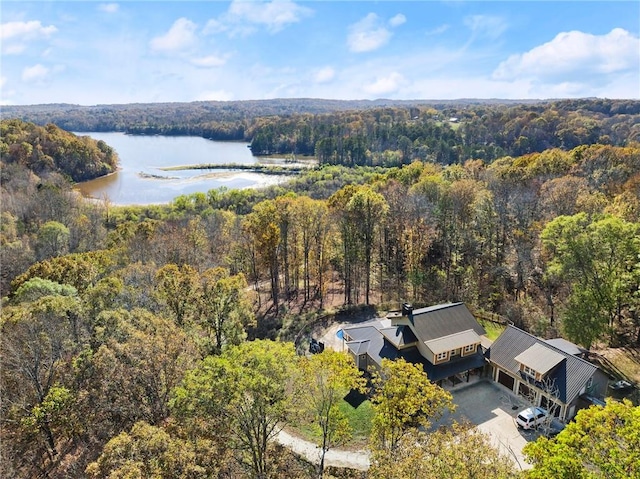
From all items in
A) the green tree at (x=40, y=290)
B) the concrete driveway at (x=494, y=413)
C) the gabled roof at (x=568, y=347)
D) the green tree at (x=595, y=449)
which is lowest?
the concrete driveway at (x=494, y=413)

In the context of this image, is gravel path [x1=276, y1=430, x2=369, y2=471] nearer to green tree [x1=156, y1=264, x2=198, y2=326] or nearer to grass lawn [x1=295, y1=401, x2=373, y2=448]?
grass lawn [x1=295, y1=401, x2=373, y2=448]

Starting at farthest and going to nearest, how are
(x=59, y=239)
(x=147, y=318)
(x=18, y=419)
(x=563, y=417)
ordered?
(x=59, y=239) < (x=563, y=417) < (x=147, y=318) < (x=18, y=419)

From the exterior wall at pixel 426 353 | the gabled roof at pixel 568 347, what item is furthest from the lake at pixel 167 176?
the gabled roof at pixel 568 347

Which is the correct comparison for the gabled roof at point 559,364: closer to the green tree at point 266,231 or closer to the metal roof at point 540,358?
the metal roof at point 540,358

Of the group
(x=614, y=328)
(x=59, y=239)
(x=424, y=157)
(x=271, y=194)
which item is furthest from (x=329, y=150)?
(x=614, y=328)

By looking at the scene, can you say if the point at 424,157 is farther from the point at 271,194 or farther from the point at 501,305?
the point at 501,305

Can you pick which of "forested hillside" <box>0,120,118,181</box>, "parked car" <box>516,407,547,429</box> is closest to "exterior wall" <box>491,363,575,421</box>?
"parked car" <box>516,407,547,429</box>
